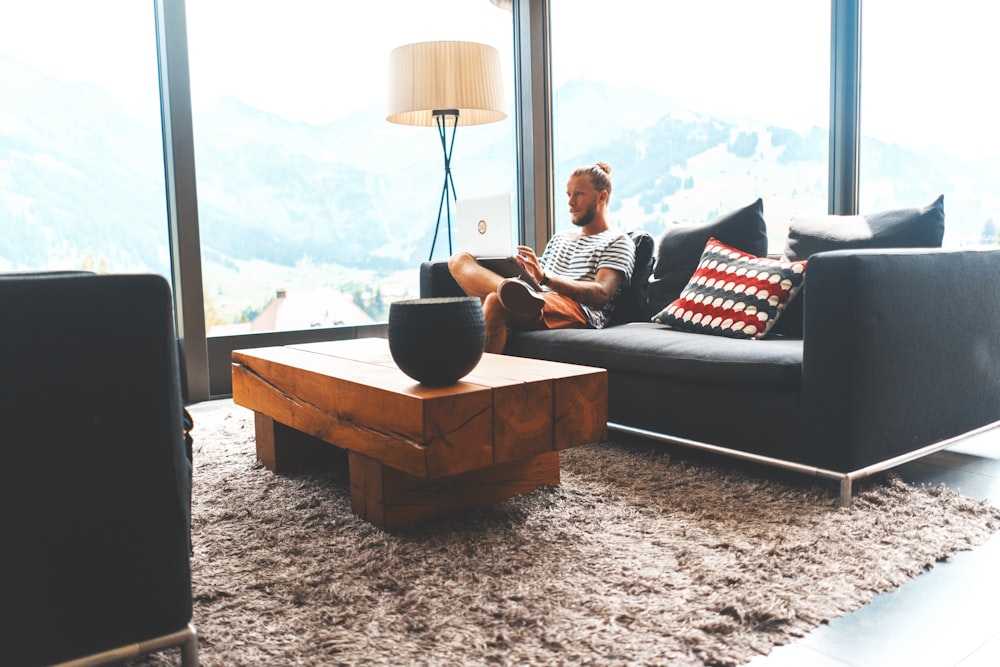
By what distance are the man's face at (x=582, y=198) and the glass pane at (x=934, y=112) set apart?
115cm

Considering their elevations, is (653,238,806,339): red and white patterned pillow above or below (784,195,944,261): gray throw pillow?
below

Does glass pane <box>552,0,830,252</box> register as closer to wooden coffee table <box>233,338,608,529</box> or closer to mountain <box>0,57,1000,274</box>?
mountain <box>0,57,1000,274</box>

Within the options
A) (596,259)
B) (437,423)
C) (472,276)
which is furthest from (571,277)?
(437,423)

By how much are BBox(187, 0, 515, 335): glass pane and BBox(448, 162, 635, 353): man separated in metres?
1.25

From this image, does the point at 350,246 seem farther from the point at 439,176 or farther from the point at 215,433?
the point at 215,433

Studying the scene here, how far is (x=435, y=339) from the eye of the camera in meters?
1.65

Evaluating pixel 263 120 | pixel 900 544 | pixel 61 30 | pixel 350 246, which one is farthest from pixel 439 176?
pixel 900 544

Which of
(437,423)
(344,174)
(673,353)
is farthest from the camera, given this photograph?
(344,174)

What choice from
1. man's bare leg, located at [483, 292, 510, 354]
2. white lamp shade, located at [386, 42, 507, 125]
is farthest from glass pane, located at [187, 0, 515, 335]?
man's bare leg, located at [483, 292, 510, 354]

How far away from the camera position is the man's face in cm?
318

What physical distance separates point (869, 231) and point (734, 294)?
47 cm

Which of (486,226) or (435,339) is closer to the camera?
(435,339)

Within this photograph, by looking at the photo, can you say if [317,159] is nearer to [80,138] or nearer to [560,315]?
[80,138]

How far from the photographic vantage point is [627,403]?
8.09 ft
